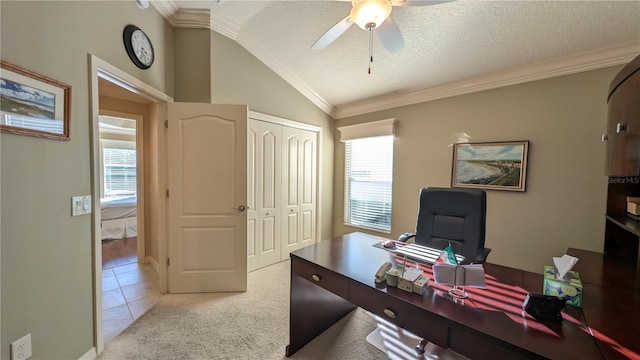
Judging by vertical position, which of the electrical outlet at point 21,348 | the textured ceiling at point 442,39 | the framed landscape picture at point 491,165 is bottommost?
the electrical outlet at point 21,348

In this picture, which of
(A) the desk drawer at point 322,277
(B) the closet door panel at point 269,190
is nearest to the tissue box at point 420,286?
(A) the desk drawer at point 322,277

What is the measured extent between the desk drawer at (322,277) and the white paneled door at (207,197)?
1.14 meters

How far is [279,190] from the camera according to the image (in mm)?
3416

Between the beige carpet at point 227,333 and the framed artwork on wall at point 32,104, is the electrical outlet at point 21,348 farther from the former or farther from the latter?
the framed artwork on wall at point 32,104

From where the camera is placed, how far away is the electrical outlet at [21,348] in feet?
4.07

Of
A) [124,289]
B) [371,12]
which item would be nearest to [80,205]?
[124,289]

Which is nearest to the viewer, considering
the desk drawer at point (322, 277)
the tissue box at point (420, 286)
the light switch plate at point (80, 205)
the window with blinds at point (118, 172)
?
the tissue box at point (420, 286)

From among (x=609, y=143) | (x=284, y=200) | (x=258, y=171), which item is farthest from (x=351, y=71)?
(x=609, y=143)

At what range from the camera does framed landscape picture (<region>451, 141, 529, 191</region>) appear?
252 centimetres

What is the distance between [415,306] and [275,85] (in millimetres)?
3063

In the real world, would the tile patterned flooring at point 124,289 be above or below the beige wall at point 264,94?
below

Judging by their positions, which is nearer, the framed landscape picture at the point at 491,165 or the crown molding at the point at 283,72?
the framed landscape picture at the point at 491,165

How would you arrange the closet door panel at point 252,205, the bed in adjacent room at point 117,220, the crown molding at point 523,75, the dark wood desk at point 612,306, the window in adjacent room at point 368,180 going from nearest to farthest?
the dark wood desk at point 612,306 < the crown molding at point 523,75 < the closet door panel at point 252,205 < the window in adjacent room at point 368,180 < the bed in adjacent room at point 117,220

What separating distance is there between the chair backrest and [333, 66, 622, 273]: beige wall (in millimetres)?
1053
